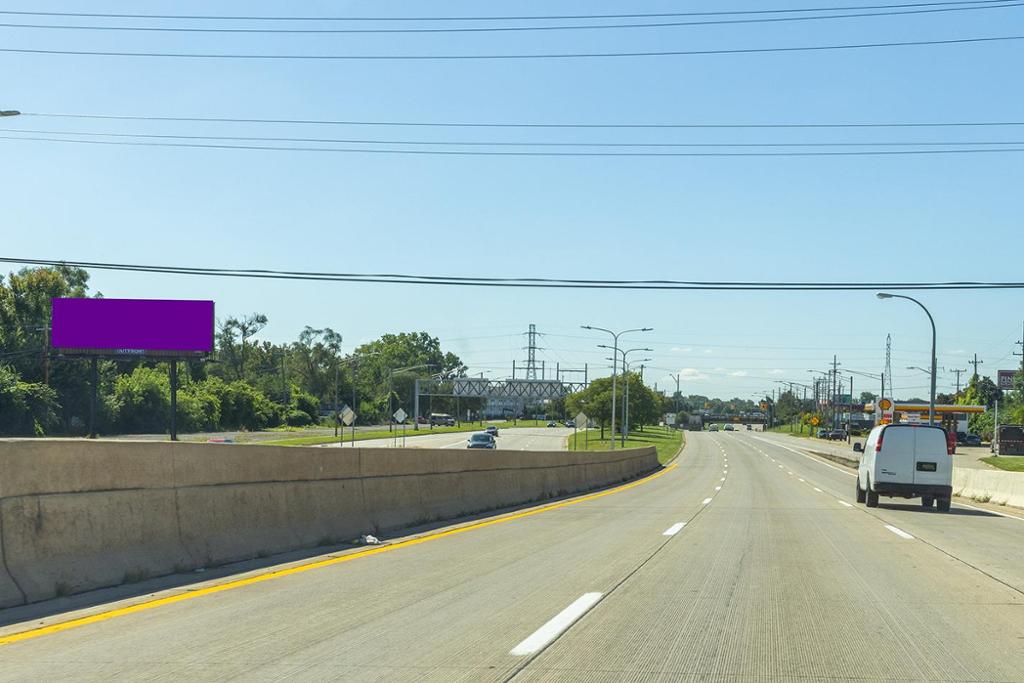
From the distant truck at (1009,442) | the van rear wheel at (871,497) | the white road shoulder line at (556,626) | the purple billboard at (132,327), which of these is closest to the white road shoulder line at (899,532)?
the van rear wheel at (871,497)

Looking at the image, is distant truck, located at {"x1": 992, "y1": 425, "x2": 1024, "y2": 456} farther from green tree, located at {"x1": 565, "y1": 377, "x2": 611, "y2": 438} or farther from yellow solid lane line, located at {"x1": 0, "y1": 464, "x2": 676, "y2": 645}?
yellow solid lane line, located at {"x1": 0, "y1": 464, "x2": 676, "y2": 645}

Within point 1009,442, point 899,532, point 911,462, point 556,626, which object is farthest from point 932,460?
point 1009,442

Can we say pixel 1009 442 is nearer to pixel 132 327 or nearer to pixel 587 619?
pixel 132 327

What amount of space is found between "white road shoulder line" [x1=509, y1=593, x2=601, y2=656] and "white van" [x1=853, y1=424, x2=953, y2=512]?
718 inches

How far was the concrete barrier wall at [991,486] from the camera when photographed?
30672 mm

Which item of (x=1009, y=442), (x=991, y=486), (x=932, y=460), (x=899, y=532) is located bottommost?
(x=1009, y=442)

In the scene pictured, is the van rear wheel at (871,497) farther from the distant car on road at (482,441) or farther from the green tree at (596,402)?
the green tree at (596,402)

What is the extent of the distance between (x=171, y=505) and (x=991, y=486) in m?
29.3

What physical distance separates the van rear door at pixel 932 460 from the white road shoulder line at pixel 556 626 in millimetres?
18336

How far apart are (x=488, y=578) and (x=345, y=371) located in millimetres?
187729

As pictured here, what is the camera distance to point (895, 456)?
26.3 meters

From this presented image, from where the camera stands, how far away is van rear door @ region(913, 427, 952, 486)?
85.3 feet

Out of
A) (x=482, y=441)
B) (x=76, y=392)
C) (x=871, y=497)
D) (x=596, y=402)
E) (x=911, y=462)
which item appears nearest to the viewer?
(x=911, y=462)

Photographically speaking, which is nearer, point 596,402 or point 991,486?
point 991,486
